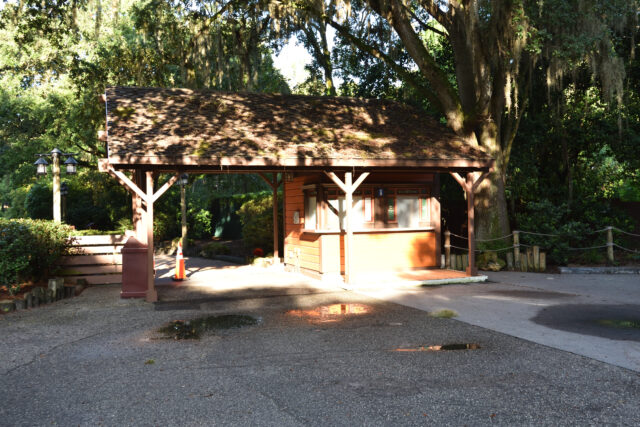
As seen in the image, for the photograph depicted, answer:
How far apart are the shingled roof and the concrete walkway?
3.09 metres

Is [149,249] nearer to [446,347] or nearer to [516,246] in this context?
[446,347]

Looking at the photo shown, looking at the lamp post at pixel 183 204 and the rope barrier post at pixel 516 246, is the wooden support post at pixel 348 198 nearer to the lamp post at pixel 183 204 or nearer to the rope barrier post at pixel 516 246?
the rope barrier post at pixel 516 246

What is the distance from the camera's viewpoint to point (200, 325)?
842 cm

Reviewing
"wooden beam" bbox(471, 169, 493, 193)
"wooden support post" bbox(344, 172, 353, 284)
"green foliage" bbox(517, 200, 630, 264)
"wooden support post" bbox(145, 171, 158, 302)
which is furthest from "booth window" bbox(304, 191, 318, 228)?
"green foliage" bbox(517, 200, 630, 264)

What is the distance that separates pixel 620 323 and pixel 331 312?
451 centimetres

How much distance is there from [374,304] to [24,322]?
612cm

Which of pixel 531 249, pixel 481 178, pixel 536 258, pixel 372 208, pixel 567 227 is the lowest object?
pixel 536 258

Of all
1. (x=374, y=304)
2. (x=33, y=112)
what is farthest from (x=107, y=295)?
(x=33, y=112)

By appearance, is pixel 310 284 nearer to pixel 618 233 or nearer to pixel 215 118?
pixel 215 118

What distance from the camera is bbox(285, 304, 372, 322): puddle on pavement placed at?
8844mm

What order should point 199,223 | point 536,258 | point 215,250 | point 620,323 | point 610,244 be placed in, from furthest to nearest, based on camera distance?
point 199,223, point 215,250, point 536,258, point 610,244, point 620,323

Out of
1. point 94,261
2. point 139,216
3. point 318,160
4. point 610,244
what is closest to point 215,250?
point 94,261

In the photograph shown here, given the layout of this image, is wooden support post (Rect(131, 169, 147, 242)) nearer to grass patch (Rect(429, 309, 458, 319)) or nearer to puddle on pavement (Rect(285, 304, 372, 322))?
puddle on pavement (Rect(285, 304, 372, 322))

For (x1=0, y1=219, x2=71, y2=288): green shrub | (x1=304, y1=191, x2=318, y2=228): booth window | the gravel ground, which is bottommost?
the gravel ground
